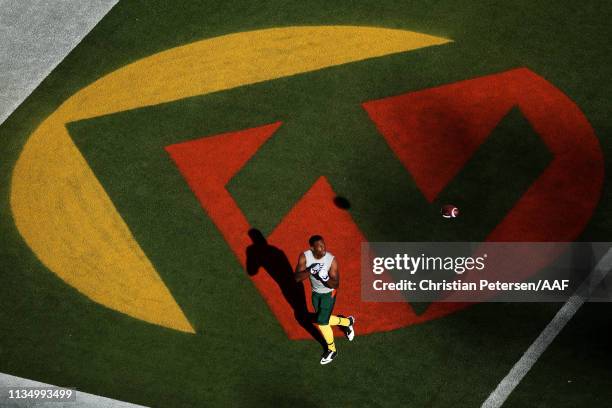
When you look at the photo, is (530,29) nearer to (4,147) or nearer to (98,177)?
(98,177)

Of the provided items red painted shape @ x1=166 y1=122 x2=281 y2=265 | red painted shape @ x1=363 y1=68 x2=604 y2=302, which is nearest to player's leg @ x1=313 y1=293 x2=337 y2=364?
red painted shape @ x1=363 y1=68 x2=604 y2=302

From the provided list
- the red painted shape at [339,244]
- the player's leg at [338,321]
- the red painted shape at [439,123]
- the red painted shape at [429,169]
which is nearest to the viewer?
the player's leg at [338,321]

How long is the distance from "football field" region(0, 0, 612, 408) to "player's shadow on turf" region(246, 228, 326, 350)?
0.11ft

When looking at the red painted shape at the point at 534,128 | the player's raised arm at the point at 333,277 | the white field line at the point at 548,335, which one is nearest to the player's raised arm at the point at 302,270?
the player's raised arm at the point at 333,277

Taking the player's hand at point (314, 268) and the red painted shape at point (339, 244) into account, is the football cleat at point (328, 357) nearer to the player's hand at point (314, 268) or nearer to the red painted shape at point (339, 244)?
the red painted shape at point (339, 244)

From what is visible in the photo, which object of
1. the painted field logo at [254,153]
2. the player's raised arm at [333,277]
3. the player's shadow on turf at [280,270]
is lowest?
the player's raised arm at [333,277]

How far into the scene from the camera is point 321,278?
12.1 meters

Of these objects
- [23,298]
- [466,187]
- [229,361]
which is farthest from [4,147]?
[466,187]

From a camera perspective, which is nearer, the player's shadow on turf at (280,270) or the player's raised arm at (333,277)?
the player's raised arm at (333,277)

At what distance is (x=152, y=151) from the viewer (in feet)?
50.1

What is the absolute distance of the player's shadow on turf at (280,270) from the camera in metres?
13.3

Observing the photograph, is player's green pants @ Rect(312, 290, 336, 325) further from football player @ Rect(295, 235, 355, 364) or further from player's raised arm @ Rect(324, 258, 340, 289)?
player's raised arm @ Rect(324, 258, 340, 289)

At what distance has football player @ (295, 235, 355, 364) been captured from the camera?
12008 millimetres

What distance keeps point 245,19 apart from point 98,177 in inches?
174
